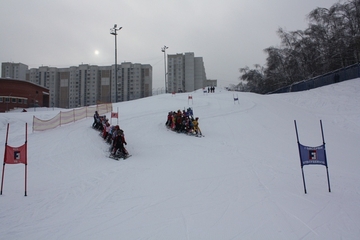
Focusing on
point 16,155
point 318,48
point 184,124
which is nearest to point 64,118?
point 184,124

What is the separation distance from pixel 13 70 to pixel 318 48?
124601 mm

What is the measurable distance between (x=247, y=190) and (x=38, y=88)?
5015cm

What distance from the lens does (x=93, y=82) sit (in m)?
103

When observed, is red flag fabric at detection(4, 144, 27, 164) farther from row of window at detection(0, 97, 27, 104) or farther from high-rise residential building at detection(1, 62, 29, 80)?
high-rise residential building at detection(1, 62, 29, 80)

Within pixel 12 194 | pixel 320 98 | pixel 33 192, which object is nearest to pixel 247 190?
pixel 33 192

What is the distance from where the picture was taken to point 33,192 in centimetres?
737

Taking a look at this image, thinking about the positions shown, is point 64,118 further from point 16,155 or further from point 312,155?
point 312,155

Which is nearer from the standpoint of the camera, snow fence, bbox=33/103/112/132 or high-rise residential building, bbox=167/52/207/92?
snow fence, bbox=33/103/112/132

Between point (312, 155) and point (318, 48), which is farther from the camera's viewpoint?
point (318, 48)

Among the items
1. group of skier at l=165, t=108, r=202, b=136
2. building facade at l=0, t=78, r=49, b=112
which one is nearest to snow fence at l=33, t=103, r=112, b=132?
group of skier at l=165, t=108, r=202, b=136

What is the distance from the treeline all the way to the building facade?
54803 millimetres

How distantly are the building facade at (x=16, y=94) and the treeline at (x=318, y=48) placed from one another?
2158 inches

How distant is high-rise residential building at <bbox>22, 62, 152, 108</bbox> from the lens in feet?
334

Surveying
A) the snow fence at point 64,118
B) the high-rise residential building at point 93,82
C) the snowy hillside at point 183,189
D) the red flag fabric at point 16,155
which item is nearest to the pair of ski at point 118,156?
the snowy hillside at point 183,189
